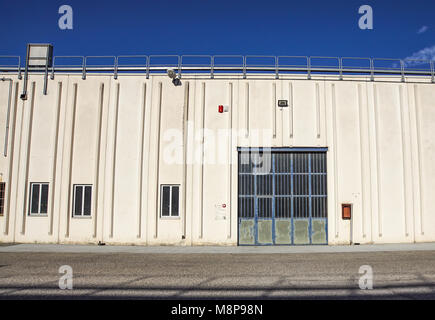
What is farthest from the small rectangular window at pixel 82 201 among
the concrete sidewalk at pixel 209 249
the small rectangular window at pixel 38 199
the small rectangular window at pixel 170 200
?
the small rectangular window at pixel 170 200

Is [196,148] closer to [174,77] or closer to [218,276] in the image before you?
[174,77]

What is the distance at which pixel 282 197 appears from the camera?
673 inches

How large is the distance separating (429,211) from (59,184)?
17920 millimetres

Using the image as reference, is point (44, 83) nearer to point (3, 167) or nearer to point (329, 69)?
point (3, 167)

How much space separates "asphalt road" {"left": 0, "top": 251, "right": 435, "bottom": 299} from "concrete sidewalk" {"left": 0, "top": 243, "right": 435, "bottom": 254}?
1.20 m

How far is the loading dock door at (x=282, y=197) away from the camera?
16.8 meters

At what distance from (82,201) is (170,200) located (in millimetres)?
4239

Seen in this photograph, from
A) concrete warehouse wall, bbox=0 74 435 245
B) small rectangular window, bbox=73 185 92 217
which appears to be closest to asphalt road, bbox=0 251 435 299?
concrete warehouse wall, bbox=0 74 435 245

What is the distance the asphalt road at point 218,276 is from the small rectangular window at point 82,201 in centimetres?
341

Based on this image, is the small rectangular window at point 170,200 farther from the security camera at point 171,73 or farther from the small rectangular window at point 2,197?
the small rectangular window at point 2,197

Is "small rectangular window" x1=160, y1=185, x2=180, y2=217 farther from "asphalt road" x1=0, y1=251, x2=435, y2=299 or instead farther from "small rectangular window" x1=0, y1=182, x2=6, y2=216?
"small rectangular window" x1=0, y1=182, x2=6, y2=216

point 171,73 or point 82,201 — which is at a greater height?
point 171,73

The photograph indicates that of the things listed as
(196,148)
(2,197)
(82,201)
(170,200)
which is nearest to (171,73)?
(196,148)

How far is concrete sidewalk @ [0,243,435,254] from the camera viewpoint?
14.6m
